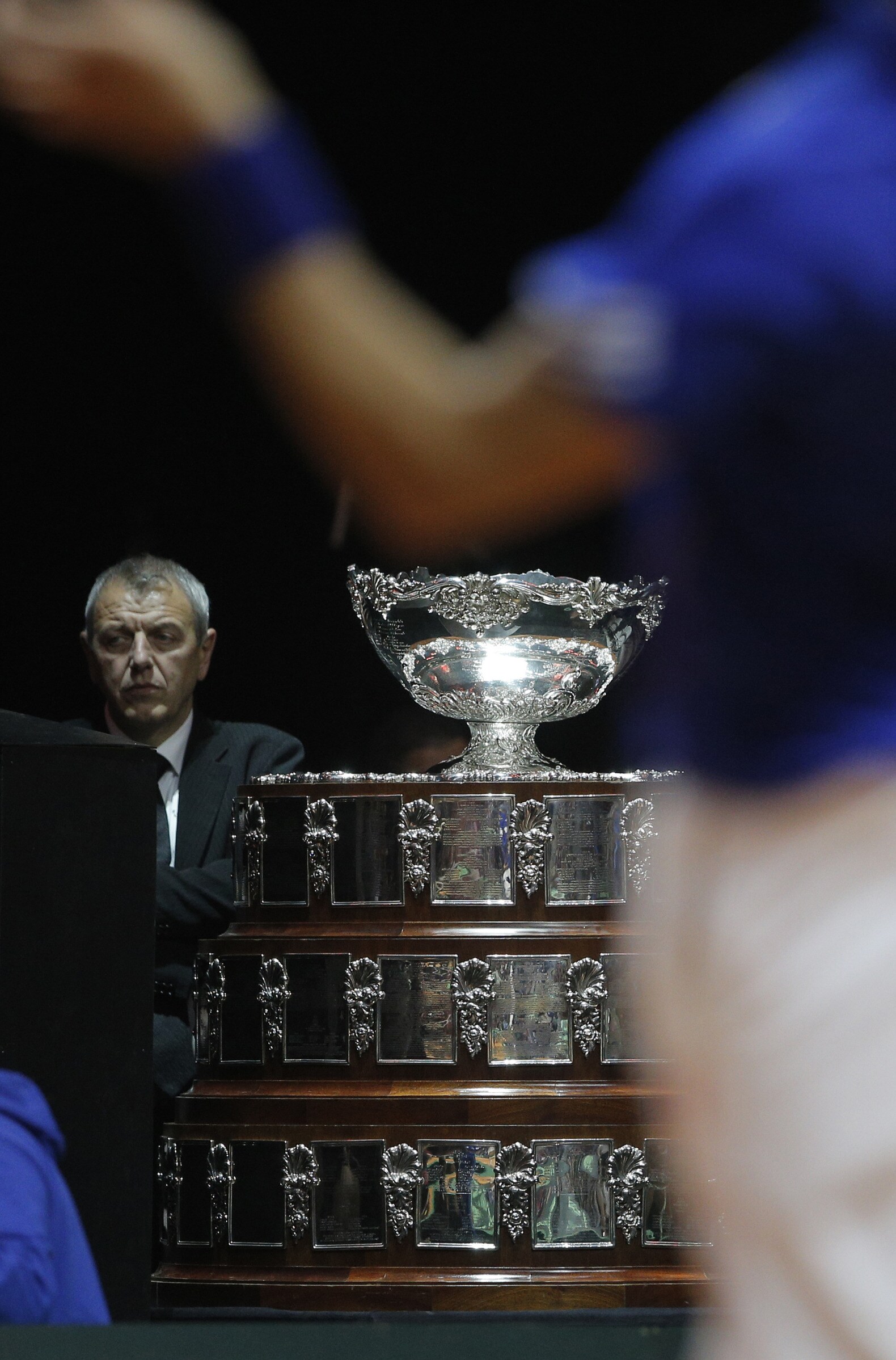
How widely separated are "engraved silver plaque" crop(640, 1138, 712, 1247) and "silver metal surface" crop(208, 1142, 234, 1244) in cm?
55

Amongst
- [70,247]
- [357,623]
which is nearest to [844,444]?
[357,623]

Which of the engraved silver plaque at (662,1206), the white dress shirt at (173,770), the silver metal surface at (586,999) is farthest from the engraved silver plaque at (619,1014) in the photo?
the white dress shirt at (173,770)

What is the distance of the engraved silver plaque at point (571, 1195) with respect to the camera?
1969 millimetres

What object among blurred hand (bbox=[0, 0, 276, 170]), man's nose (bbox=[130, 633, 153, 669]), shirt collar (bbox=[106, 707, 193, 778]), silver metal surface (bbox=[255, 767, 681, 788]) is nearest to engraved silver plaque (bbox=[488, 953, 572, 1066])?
silver metal surface (bbox=[255, 767, 681, 788])

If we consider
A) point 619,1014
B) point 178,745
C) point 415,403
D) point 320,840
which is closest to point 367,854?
point 320,840

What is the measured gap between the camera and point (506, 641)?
2.15 meters

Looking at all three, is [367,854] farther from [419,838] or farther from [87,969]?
[87,969]

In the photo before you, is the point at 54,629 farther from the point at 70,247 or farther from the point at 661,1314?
the point at 661,1314

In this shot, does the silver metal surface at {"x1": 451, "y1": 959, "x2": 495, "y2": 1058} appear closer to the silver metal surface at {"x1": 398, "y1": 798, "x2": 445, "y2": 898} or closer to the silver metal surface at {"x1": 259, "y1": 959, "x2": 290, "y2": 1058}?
the silver metal surface at {"x1": 398, "y1": 798, "x2": 445, "y2": 898}

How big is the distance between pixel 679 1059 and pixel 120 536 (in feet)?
8.27

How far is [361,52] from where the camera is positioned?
8.96 feet

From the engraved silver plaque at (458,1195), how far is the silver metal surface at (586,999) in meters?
0.18

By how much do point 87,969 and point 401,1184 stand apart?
591 millimetres

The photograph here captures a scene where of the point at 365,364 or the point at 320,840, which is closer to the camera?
the point at 365,364
